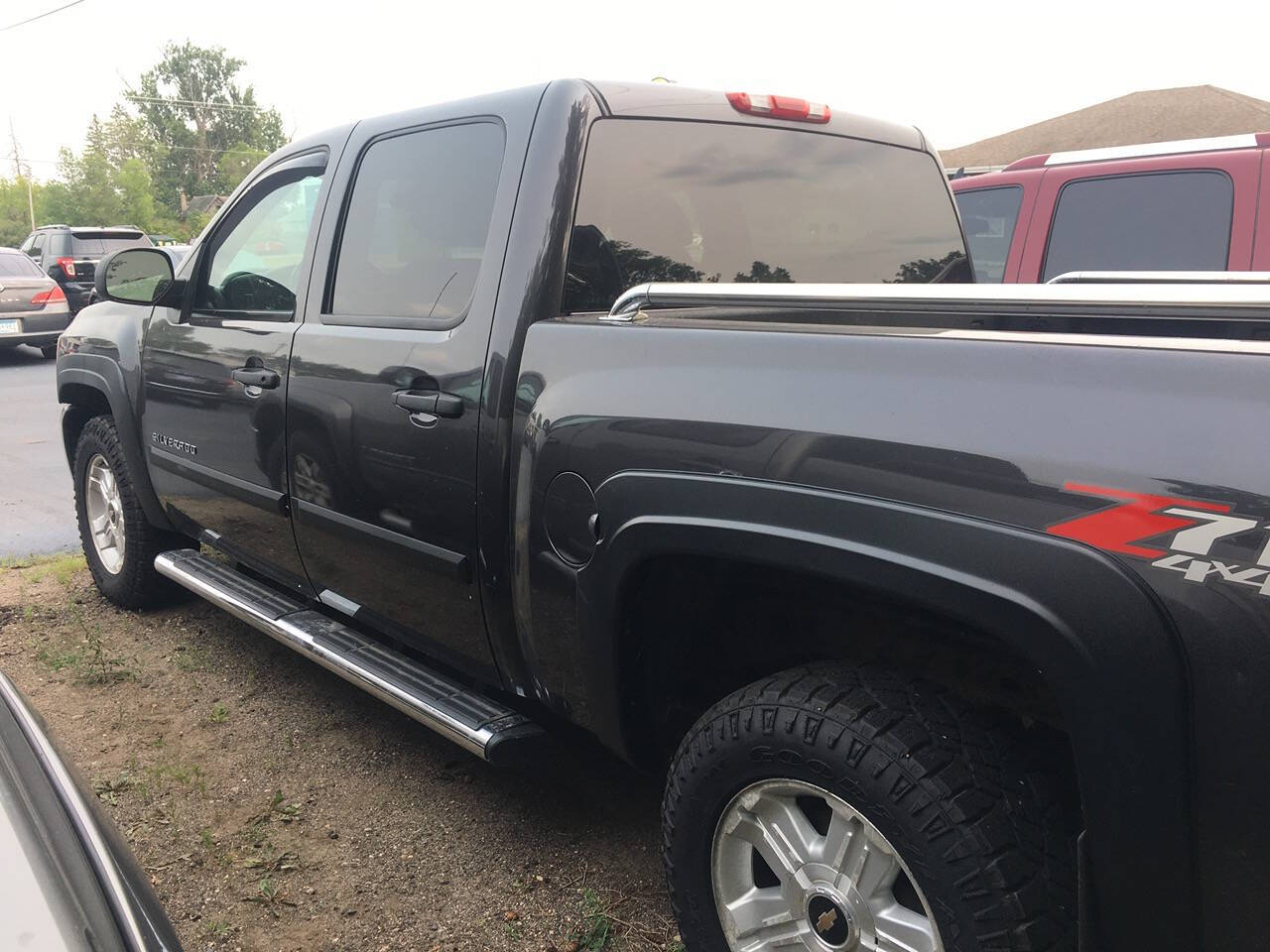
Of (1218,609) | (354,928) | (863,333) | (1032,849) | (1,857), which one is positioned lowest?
(354,928)

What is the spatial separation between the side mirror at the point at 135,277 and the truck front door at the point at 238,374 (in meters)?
0.08

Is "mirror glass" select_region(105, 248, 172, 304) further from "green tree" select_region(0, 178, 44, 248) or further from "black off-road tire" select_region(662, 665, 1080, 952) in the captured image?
"green tree" select_region(0, 178, 44, 248)

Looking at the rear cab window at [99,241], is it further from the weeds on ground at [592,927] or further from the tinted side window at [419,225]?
the weeds on ground at [592,927]

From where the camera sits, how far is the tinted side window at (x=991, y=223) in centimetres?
567

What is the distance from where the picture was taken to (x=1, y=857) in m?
1.27

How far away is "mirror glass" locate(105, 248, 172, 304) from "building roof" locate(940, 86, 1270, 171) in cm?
1210

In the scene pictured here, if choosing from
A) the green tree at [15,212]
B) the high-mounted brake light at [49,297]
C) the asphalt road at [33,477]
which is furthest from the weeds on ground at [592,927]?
the green tree at [15,212]

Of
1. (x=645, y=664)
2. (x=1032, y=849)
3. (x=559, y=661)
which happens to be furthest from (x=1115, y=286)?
(x=559, y=661)

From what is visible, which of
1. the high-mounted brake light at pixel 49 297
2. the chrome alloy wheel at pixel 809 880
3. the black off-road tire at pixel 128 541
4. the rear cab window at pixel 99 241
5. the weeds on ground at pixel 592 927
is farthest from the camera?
the rear cab window at pixel 99 241

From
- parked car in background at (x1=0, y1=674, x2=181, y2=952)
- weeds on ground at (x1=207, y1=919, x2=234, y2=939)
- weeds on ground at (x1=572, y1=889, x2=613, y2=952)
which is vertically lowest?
weeds on ground at (x1=572, y1=889, x2=613, y2=952)

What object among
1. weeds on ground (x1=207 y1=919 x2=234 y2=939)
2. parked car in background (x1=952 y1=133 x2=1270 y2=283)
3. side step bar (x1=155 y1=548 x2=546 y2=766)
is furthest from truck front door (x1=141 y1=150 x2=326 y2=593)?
parked car in background (x1=952 y1=133 x2=1270 y2=283)

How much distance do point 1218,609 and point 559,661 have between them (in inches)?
56.7

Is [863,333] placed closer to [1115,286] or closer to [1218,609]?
[1115,286]

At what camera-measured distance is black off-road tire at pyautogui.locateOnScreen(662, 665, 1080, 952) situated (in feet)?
5.37
